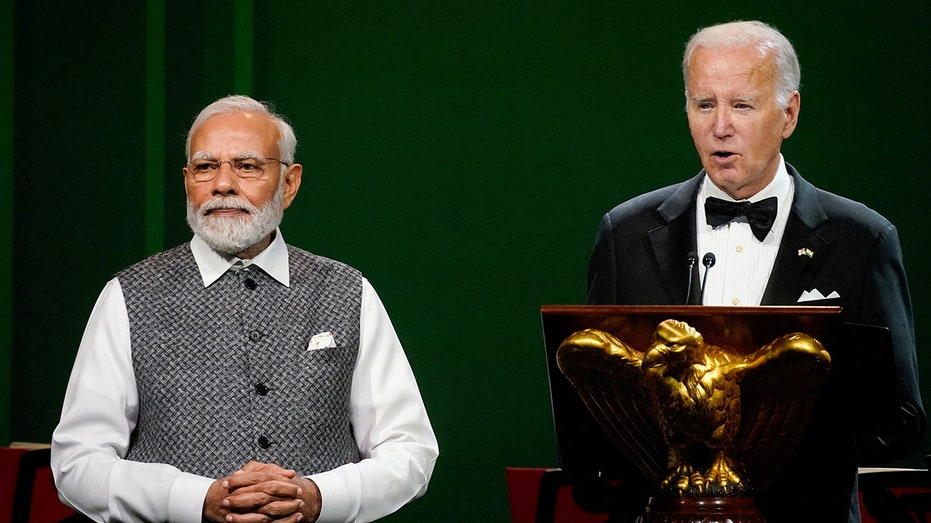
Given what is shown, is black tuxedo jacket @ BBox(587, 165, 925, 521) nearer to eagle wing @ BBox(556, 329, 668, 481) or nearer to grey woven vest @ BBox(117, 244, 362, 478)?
eagle wing @ BBox(556, 329, 668, 481)

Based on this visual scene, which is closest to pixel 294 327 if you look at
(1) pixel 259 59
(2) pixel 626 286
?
(2) pixel 626 286

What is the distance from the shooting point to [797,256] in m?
2.09

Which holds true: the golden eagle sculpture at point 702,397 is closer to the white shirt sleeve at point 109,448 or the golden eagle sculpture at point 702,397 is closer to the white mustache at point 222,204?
the white shirt sleeve at point 109,448

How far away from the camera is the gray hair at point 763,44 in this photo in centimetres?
209

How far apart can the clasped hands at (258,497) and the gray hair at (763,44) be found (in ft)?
3.56

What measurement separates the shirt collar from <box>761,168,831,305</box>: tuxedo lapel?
108cm

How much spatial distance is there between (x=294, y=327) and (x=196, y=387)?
0.80 feet

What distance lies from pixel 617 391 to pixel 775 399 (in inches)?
7.8

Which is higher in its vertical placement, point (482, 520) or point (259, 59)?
point (259, 59)

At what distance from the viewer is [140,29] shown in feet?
13.9

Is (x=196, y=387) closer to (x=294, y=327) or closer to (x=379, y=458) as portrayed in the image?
(x=294, y=327)

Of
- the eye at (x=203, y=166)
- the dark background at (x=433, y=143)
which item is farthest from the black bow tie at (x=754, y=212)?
the dark background at (x=433, y=143)

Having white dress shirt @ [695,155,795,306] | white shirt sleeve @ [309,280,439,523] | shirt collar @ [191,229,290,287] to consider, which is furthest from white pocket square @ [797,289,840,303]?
shirt collar @ [191,229,290,287]

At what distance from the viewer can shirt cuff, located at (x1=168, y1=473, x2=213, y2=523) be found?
230 centimetres
